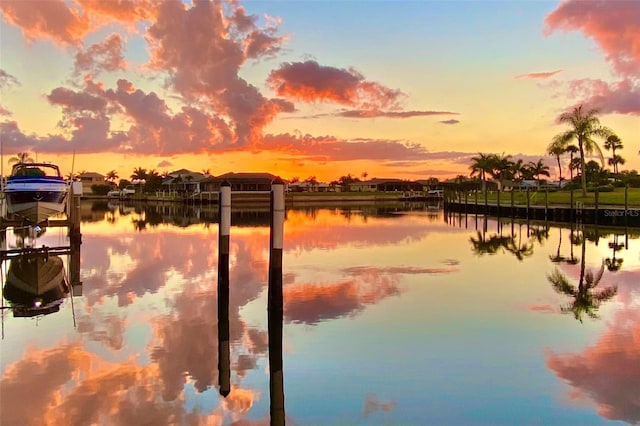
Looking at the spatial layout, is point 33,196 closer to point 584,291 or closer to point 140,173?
point 584,291

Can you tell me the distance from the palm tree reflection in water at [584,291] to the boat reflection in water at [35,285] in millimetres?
13414

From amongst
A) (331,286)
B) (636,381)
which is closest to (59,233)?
(331,286)

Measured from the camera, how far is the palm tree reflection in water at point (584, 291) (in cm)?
1533

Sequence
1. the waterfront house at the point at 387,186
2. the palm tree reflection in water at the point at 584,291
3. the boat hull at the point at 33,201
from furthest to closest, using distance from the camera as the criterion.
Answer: the waterfront house at the point at 387,186, the boat hull at the point at 33,201, the palm tree reflection in water at the point at 584,291

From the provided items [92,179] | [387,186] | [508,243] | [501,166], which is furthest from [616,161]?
[92,179]

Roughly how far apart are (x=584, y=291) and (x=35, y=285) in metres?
16.8

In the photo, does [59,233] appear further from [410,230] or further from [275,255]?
[275,255]

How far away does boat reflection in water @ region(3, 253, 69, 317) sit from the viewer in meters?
15.6

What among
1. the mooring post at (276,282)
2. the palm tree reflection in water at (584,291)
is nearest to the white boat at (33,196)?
the mooring post at (276,282)

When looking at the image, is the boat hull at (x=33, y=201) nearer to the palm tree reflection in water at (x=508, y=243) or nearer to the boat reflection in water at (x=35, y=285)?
the boat reflection in water at (x=35, y=285)

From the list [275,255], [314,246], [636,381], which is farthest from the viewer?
[314,246]

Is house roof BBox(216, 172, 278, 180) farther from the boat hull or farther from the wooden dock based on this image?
the boat hull

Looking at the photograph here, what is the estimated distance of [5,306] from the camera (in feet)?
50.8

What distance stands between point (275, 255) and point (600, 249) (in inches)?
846
